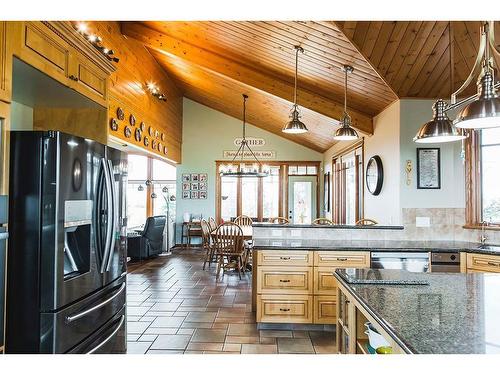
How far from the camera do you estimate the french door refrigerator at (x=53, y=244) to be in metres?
1.81

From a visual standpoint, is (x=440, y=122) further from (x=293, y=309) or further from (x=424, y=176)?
(x=424, y=176)

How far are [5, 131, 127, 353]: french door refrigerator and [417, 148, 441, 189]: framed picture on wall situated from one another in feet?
12.2

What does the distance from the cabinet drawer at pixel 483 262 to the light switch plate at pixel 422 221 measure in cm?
81

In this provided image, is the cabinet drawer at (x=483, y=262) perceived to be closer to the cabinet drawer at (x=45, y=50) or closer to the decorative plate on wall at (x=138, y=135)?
the cabinet drawer at (x=45, y=50)

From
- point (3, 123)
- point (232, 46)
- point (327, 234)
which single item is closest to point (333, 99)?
point (232, 46)

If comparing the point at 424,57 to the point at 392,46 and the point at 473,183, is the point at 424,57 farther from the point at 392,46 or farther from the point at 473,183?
the point at 473,183

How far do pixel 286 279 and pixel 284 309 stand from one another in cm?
31

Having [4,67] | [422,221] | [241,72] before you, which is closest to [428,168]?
[422,221]

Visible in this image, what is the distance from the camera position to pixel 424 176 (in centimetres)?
433

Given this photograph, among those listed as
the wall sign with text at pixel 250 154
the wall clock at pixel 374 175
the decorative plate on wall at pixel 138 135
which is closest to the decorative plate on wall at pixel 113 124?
the decorative plate on wall at pixel 138 135

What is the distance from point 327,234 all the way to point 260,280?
1.10 m

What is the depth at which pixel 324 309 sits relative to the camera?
3516 millimetres

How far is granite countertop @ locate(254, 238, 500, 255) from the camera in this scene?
11.6ft

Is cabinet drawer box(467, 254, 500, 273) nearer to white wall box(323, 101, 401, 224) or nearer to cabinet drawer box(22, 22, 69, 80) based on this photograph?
white wall box(323, 101, 401, 224)
